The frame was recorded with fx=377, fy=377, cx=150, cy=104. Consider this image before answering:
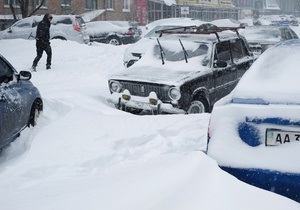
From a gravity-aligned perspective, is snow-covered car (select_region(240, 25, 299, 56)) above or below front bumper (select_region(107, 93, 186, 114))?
above

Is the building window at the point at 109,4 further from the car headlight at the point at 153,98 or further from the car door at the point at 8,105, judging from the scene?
the car door at the point at 8,105

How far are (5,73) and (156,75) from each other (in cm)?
261

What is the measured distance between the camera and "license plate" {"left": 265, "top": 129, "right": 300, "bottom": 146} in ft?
9.31

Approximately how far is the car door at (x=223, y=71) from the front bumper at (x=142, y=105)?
1.25 meters

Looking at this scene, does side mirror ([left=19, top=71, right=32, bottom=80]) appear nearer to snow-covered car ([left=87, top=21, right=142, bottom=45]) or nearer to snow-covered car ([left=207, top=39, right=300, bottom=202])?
snow-covered car ([left=207, top=39, right=300, bottom=202])

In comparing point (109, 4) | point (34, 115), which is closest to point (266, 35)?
point (34, 115)

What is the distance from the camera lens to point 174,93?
6414mm

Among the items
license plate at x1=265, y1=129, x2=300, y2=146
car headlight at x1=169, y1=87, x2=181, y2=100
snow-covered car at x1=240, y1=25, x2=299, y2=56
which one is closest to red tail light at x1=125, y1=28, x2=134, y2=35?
snow-covered car at x1=240, y1=25, x2=299, y2=56

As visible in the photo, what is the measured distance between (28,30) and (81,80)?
32.9 feet

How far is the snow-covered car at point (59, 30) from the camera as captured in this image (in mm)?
18359

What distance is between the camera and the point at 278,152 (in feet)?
9.50

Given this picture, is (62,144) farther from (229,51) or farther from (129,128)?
(229,51)

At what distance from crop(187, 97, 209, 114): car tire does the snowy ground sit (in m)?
0.89

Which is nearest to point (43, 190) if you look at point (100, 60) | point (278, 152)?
point (278, 152)
